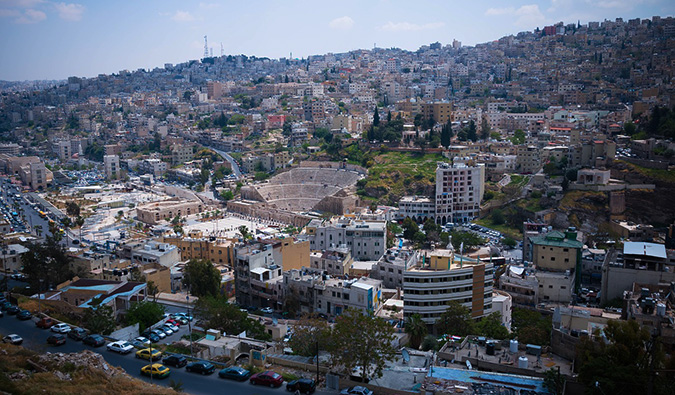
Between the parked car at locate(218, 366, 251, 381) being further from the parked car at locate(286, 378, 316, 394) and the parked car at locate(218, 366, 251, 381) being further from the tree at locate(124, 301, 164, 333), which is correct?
the tree at locate(124, 301, 164, 333)

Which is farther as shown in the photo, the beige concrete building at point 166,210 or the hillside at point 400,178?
the beige concrete building at point 166,210

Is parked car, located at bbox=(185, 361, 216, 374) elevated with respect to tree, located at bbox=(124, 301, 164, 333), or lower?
elevated

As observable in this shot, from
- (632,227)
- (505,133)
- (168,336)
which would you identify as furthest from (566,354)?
(505,133)

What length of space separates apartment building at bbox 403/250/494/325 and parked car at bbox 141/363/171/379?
27.3 feet

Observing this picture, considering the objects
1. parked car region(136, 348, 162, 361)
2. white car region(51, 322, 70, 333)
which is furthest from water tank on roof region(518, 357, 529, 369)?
white car region(51, 322, 70, 333)

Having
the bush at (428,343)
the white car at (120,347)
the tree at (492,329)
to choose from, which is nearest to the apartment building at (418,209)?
the tree at (492,329)

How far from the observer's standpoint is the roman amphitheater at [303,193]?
41.6 m

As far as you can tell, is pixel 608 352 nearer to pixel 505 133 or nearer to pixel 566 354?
pixel 566 354

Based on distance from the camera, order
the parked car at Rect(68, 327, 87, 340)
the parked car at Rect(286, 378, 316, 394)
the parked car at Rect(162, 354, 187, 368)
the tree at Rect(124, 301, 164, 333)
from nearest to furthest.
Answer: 1. the parked car at Rect(286, 378, 316, 394)
2. the parked car at Rect(162, 354, 187, 368)
3. the parked car at Rect(68, 327, 87, 340)
4. the tree at Rect(124, 301, 164, 333)

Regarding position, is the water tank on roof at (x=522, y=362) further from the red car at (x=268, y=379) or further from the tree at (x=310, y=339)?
the red car at (x=268, y=379)

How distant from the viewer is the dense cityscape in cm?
1235

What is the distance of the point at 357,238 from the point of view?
90.7 feet

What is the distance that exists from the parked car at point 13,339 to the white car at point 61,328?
808 mm

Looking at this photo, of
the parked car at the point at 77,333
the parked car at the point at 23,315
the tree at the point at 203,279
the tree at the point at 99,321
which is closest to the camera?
the parked car at the point at 77,333
